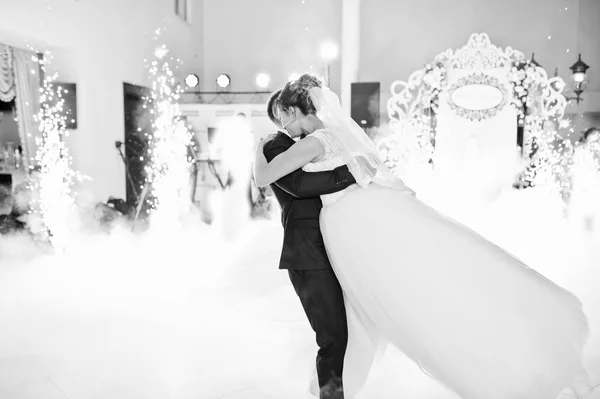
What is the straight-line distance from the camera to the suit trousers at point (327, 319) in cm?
187

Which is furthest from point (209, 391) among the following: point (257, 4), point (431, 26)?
point (257, 4)

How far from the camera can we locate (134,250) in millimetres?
5668

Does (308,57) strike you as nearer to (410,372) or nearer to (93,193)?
(93,193)

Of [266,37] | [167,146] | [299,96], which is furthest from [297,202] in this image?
[266,37]

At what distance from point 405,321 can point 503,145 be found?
6.37m

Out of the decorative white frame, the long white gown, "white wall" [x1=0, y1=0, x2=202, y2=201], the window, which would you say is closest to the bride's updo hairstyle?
the long white gown

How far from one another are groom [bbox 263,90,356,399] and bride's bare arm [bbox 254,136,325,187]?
39 mm

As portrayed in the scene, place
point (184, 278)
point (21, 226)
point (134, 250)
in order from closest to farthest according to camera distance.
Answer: point (184, 278) → point (134, 250) → point (21, 226)

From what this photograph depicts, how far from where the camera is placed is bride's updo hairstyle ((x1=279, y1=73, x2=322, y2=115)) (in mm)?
1892

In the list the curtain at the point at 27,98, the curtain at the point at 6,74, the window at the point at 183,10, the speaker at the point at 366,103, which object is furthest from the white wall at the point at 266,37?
the curtain at the point at 6,74

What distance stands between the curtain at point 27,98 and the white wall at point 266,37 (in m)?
4.15

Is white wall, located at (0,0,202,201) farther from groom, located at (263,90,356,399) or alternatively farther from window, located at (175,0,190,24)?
groom, located at (263,90,356,399)

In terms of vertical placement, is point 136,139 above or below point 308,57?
below

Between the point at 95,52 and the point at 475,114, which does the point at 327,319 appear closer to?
the point at 475,114
